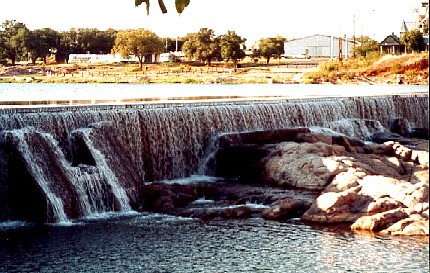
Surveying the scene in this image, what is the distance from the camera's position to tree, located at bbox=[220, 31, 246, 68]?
84.1 m

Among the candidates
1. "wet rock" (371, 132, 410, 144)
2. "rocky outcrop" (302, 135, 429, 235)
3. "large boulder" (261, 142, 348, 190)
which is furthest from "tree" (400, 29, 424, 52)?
"rocky outcrop" (302, 135, 429, 235)

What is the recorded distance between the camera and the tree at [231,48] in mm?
84125

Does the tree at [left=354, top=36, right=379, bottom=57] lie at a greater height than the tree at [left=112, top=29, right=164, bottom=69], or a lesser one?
lesser

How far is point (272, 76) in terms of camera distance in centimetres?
7850

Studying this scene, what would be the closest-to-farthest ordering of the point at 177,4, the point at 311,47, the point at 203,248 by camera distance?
the point at 177,4, the point at 203,248, the point at 311,47

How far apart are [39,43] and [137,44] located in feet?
34.4

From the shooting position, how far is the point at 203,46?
289 ft

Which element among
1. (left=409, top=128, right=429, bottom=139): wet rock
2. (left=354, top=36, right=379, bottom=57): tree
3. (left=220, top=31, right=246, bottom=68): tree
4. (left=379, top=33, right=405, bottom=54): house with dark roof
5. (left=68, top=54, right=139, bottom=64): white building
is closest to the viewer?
(left=409, top=128, right=429, bottom=139): wet rock

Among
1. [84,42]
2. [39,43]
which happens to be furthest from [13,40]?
[84,42]

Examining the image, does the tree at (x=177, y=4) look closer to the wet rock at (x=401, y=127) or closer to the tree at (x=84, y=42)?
the wet rock at (x=401, y=127)

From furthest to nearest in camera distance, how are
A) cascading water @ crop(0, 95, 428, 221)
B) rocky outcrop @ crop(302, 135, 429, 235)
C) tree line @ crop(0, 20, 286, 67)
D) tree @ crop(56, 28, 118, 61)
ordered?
tree @ crop(56, 28, 118, 61) → tree line @ crop(0, 20, 286, 67) → cascading water @ crop(0, 95, 428, 221) → rocky outcrop @ crop(302, 135, 429, 235)

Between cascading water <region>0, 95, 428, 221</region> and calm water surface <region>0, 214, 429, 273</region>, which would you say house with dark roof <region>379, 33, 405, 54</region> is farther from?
calm water surface <region>0, 214, 429, 273</region>

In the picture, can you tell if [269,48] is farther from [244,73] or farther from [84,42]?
[84,42]

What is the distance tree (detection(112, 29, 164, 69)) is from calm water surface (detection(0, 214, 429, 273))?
71038 millimetres
